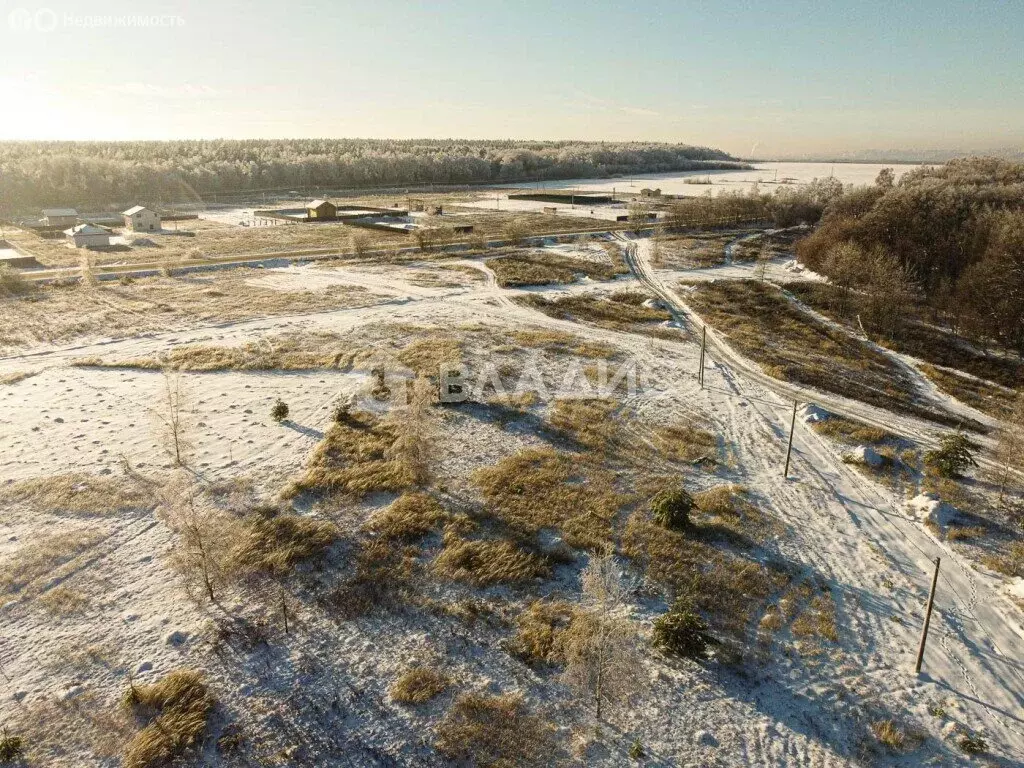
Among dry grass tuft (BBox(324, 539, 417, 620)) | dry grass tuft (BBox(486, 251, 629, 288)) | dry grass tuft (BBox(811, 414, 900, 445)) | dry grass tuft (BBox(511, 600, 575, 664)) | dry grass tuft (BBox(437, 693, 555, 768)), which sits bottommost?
dry grass tuft (BBox(437, 693, 555, 768))

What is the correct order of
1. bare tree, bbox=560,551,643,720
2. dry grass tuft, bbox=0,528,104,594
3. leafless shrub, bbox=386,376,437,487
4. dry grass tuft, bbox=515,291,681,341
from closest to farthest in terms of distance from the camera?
bare tree, bbox=560,551,643,720 → dry grass tuft, bbox=0,528,104,594 → leafless shrub, bbox=386,376,437,487 → dry grass tuft, bbox=515,291,681,341

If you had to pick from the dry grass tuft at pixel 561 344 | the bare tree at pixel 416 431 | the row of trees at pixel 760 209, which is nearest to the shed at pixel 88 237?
the dry grass tuft at pixel 561 344

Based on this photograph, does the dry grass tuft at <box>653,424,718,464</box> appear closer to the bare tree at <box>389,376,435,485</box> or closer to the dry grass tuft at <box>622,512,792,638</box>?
the dry grass tuft at <box>622,512,792,638</box>

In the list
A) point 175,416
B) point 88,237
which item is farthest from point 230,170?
point 175,416

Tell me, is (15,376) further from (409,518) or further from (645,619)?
(645,619)

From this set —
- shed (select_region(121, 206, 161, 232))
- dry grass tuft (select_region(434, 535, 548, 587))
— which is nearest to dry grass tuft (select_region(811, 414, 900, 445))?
dry grass tuft (select_region(434, 535, 548, 587))

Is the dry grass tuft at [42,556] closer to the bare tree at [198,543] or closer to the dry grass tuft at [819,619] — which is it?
the bare tree at [198,543]

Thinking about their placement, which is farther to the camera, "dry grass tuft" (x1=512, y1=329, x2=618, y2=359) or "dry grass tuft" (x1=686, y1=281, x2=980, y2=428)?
"dry grass tuft" (x1=512, y1=329, x2=618, y2=359)
